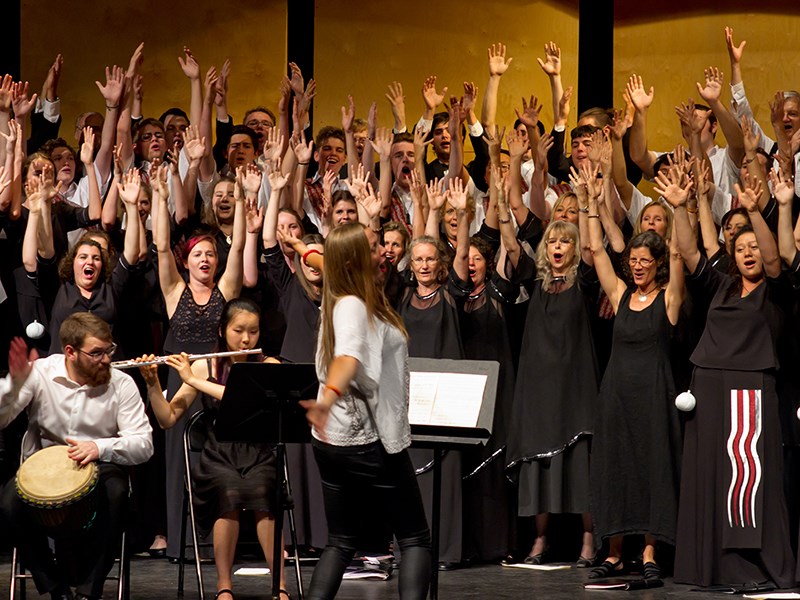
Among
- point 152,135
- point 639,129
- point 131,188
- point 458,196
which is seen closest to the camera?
point 458,196

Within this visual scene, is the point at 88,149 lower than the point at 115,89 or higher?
lower

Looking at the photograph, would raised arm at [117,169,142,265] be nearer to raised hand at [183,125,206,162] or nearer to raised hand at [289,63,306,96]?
raised hand at [183,125,206,162]

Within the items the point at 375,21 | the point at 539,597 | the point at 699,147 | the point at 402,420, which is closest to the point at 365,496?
the point at 402,420

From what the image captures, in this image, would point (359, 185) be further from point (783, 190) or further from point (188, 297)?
point (783, 190)

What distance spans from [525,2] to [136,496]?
172 inches

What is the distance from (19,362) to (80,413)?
31 centimetres

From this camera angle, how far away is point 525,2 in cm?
927

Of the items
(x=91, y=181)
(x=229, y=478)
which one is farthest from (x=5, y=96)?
(x=229, y=478)

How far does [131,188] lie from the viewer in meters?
6.72

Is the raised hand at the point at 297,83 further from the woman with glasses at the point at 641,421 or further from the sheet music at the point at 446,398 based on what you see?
the sheet music at the point at 446,398

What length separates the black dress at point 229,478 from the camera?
5.58 m

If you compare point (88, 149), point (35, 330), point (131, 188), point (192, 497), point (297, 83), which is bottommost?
point (192, 497)

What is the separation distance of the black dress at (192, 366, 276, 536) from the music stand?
0.51m

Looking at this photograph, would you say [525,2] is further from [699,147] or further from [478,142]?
[699,147]
